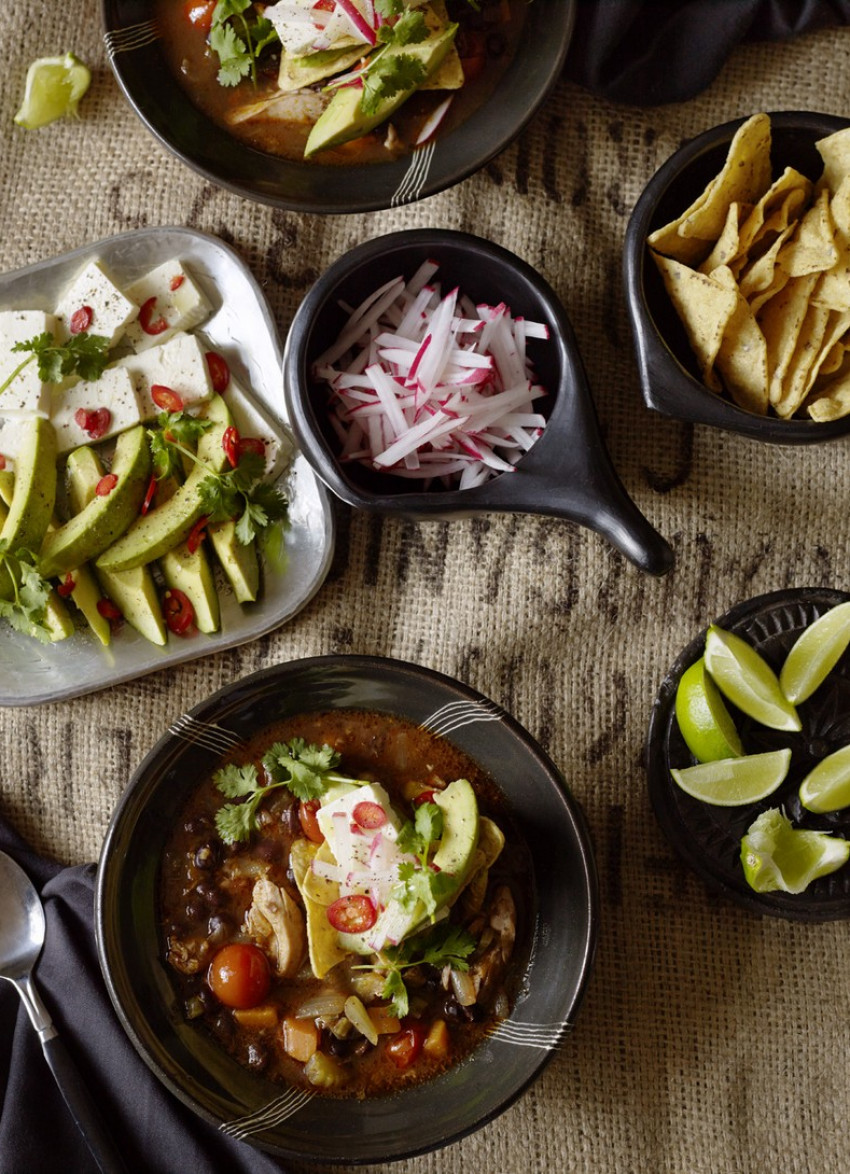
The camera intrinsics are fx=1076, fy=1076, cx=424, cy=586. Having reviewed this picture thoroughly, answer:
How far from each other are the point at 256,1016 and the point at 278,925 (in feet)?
0.69

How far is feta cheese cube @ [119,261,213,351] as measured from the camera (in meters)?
2.48

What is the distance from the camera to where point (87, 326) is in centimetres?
246

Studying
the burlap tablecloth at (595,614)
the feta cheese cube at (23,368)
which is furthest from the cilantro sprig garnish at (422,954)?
the feta cheese cube at (23,368)

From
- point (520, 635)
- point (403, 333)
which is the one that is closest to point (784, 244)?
point (403, 333)

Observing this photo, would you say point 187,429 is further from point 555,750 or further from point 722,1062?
point 722,1062

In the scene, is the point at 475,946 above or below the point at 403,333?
below

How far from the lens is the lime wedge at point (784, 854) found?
219 cm

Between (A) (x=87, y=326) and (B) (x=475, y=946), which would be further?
(A) (x=87, y=326)

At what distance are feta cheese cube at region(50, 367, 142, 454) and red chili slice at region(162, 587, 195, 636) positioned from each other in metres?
0.40

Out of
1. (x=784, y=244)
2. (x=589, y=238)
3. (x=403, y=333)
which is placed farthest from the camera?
(x=589, y=238)

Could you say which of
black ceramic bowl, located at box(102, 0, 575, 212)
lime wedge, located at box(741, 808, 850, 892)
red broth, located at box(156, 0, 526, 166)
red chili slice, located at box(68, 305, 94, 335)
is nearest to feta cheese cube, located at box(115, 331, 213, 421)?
red chili slice, located at box(68, 305, 94, 335)

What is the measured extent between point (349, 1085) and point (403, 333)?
5.37 feet

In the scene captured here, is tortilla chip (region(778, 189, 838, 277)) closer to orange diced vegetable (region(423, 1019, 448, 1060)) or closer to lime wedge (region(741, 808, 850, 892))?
lime wedge (region(741, 808, 850, 892))

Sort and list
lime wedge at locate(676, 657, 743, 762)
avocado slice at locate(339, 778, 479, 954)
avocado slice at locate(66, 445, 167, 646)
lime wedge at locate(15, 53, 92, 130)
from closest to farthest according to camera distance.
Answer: avocado slice at locate(339, 778, 479, 954)
lime wedge at locate(676, 657, 743, 762)
avocado slice at locate(66, 445, 167, 646)
lime wedge at locate(15, 53, 92, 130)
